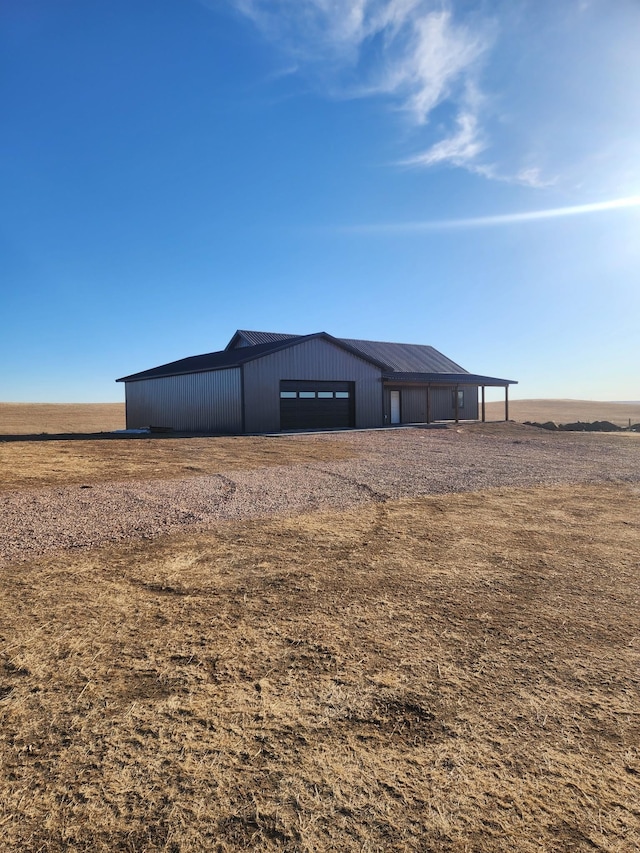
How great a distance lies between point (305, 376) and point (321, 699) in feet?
70.5

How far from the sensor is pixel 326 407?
81.5 ft

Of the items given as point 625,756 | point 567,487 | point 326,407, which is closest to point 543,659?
point 625,756

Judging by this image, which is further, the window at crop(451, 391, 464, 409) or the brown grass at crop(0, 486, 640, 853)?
the window at crop(451, 391, 464, 409)

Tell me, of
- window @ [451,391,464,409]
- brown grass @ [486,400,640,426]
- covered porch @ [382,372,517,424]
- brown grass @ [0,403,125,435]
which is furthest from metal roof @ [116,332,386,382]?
brown grass @ [486,400,640,426]

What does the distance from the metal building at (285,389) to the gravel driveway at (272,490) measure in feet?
25.9

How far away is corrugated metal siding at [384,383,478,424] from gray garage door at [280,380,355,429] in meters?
3.90

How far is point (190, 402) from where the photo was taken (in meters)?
25.1

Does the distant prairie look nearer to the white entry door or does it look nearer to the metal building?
the metal building

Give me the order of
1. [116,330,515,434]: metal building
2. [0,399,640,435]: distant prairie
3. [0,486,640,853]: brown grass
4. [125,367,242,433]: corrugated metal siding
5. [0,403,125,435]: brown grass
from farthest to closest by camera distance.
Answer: [0,399,640,435]: distant prairie, [0,403,125,435]: brown grass, [125,367,242,433]: corrugated metal siding, [116,330,515,434]: metal building, [0,486,640,853]: brown grass

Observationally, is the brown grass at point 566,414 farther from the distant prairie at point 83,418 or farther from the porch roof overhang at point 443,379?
the porch roof overhang at point 443,379

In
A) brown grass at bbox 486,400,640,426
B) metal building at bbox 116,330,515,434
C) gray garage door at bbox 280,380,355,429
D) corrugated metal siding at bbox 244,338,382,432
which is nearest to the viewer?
corrugated metal siding at bbox 244,338,382,432

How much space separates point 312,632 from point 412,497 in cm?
482

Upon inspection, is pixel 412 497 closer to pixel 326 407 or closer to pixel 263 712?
pixel 263 712

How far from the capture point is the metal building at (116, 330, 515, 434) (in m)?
22.3
